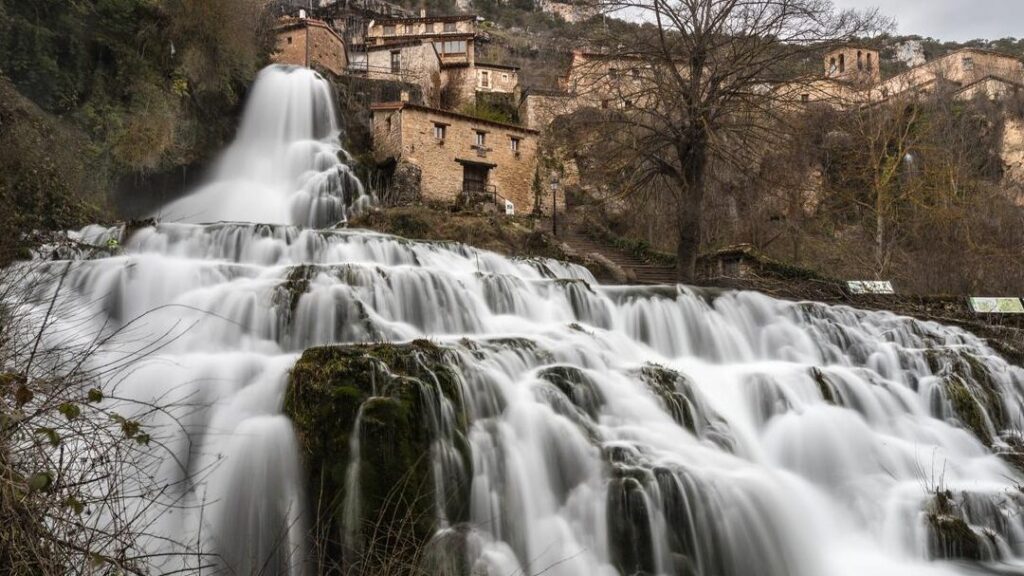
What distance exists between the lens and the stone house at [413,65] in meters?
38.8

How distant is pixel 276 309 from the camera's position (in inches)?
315

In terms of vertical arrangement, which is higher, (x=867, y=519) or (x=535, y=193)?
(x=535, y=193)

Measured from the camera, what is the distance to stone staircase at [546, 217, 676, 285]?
17314 mm

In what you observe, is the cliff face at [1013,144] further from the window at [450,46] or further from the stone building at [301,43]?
the stone building at [301,43]

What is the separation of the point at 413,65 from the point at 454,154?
1481 centimetres

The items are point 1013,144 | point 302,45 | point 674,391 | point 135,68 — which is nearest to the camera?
point 674,391

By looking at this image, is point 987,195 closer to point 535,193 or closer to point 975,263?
point 975,263

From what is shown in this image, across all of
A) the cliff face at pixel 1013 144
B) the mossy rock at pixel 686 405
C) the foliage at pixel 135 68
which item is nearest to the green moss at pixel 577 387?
the mossy rock at pixel 686 405

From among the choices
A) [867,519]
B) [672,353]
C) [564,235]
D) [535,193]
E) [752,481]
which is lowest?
[867,519]

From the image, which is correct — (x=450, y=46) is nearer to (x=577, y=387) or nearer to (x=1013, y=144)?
(x=1013, y=144)

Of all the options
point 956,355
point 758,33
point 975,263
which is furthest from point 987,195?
point 956,355

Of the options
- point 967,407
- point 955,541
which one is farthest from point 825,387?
point 955,541

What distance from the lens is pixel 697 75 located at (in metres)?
13.8

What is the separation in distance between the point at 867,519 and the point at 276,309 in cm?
714
